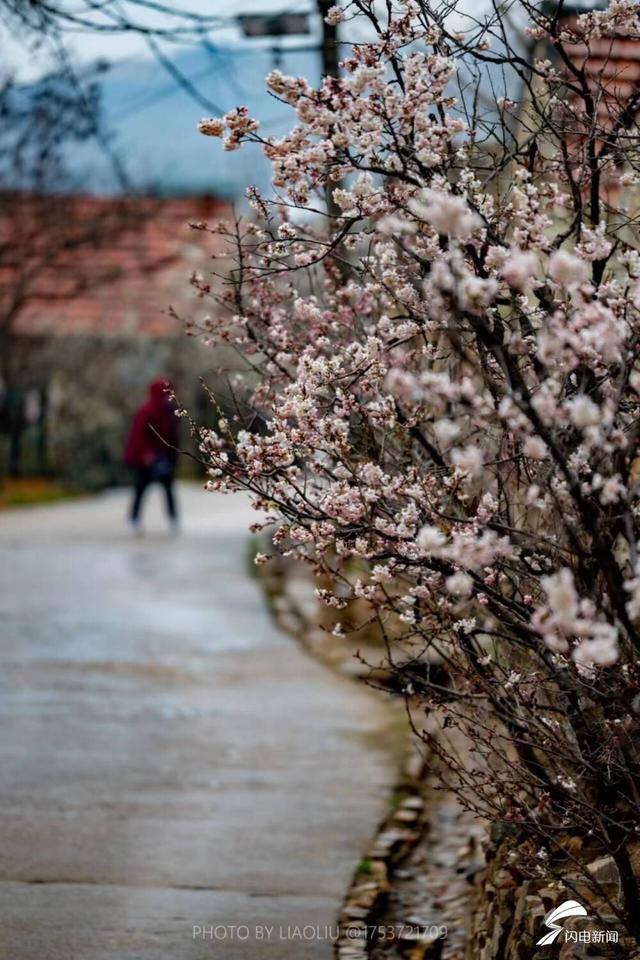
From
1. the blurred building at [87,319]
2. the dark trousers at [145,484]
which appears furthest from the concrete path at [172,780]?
the dark trousers at [145,484]

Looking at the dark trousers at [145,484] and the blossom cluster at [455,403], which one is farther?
the dark trousers at [145,484]

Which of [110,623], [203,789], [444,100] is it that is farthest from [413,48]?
[110,623]

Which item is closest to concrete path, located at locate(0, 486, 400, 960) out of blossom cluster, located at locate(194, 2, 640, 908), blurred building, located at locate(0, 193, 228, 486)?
blossom cluster, located at locate(194, 2, 640, 908)

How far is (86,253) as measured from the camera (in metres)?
26.9

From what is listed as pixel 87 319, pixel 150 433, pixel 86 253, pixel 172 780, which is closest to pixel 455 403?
pixel 172 780

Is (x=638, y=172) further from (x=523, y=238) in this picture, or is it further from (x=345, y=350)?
(x=345, y=350)

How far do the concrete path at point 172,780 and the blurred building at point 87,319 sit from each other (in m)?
6.02

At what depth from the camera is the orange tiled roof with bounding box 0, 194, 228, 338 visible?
23.8 m

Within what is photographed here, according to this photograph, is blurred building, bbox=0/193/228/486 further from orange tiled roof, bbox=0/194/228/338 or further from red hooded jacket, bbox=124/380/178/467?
red hooded jacket, bbox=124/380/178/467

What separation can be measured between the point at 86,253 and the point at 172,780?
67.7ft

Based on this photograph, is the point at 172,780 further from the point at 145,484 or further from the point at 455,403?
the point at 145,484

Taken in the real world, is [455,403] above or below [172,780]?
above

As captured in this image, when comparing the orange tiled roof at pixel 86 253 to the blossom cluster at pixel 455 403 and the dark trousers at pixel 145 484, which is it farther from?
the blossom cluster at pixel 455 403

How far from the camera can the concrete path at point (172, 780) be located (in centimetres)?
523
